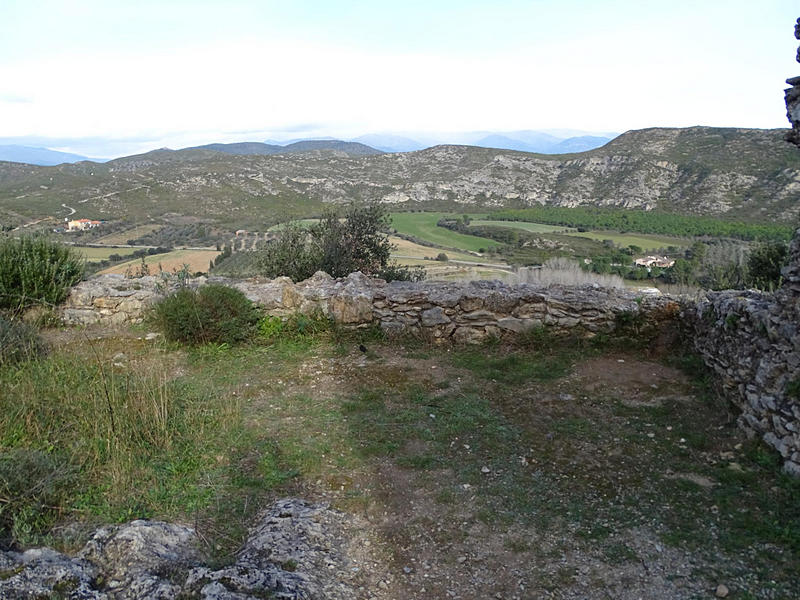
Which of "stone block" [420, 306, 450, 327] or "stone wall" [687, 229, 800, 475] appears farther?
"stone block" [420, 306, 450, 327]

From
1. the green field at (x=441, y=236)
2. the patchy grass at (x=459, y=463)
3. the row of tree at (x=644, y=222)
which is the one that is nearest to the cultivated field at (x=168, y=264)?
the patchy grass at (x=459, y=463)

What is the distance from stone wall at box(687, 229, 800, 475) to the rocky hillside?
34555 mm

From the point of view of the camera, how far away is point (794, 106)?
4.70m

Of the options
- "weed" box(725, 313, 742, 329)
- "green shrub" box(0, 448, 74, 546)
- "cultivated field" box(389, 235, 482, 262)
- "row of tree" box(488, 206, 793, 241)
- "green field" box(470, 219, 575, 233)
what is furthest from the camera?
"green field" box(470, 219, 575, 233)

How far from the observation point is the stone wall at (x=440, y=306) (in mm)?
7363

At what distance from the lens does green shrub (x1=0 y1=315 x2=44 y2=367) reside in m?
5.73

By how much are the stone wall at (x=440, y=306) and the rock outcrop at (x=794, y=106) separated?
288 centimetres

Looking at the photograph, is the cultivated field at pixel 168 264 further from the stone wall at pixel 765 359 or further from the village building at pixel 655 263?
the village building at pixel 655 263

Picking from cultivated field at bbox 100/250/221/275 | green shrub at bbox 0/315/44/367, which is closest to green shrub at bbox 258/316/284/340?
green shrub at bbox 0/315/44/367

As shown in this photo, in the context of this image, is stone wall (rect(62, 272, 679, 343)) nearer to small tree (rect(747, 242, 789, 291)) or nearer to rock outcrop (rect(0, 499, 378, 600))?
rock outcrop (rect(0, 499, 378, 600))

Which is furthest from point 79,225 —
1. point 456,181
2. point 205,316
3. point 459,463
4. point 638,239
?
point 456,181

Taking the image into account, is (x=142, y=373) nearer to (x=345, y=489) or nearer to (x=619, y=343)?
(x=345, y=489)

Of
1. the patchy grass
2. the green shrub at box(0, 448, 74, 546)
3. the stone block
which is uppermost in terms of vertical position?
the stone block

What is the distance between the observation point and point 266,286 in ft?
29.0
